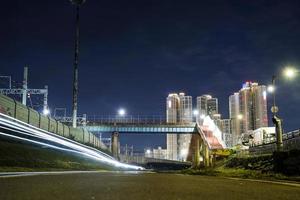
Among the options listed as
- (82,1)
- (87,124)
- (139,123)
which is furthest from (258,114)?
(82,1)

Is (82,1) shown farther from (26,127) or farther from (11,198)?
(11,198)

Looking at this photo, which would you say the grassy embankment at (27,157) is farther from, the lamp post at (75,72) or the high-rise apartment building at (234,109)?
the high-rise apartment building at (234,109)

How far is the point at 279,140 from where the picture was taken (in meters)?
30.5

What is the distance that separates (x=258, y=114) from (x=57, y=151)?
10169 centimetres

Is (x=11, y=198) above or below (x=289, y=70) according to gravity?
below

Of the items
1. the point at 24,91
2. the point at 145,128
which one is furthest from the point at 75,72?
the point at 145,128

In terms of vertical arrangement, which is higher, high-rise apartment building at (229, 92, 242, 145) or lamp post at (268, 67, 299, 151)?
high-rise apartment building at (229, 92, 242, 145)

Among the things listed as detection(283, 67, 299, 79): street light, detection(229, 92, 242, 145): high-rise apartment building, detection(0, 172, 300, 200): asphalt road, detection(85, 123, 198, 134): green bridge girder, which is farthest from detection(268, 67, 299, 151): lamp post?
detection(229, 92, 242, 145): high-rise apartment building

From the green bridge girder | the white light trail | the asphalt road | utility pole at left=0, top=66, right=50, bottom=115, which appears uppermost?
utility pole at left=0, top=66, right=50, bottom=115

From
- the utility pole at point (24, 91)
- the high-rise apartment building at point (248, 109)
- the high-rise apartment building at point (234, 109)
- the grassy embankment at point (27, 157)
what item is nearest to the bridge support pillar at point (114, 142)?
the high-rise apartment building at point (248, 109)

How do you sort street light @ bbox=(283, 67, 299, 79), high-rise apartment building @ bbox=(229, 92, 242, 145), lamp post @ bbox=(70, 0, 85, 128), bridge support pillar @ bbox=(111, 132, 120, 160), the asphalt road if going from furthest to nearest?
high-rise apartment building @ bbox=(229, 92, 242, 145), bridge support pillar @ bbox=(111, 132, 120, 160), lamp post @ bbox=(70, 0, 85, 128), street light @ bbox=(283, 67, 299, 79), the asphalt road

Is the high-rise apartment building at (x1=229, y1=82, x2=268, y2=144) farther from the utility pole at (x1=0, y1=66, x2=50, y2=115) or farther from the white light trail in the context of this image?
the white light trail

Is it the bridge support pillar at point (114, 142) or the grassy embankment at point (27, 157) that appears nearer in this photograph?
the grassy embankment at point (27, 157)

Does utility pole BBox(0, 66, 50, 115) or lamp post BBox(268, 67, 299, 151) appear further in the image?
utility pole BBox(0, 66, 50, 115)
